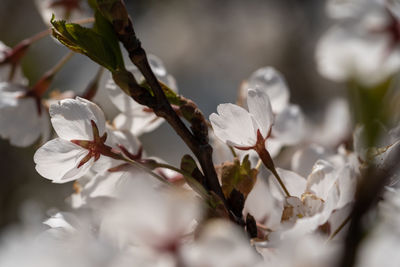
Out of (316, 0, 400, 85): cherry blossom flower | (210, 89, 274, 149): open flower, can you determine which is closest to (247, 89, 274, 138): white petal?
(210, 89, 274, 149): open flower

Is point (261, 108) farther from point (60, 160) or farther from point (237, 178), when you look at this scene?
point (60, 160)

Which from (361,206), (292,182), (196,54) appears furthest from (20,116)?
(196,54)

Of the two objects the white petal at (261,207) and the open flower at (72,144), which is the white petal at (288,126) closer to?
the white petal at (261,207)

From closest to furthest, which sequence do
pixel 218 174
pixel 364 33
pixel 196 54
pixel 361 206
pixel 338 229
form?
pixel 361 206 < pixel 338 229 < pixel 218 174 < pixel 364 33 < pixel 196 54

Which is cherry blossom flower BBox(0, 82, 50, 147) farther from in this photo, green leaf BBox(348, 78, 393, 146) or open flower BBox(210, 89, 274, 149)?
green leaf BBox(348, 78, 393, 146)

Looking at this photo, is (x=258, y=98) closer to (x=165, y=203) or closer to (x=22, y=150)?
(x=165, y=203)

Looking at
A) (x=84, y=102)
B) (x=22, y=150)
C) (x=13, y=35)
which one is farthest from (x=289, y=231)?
(x=13, y=35)
